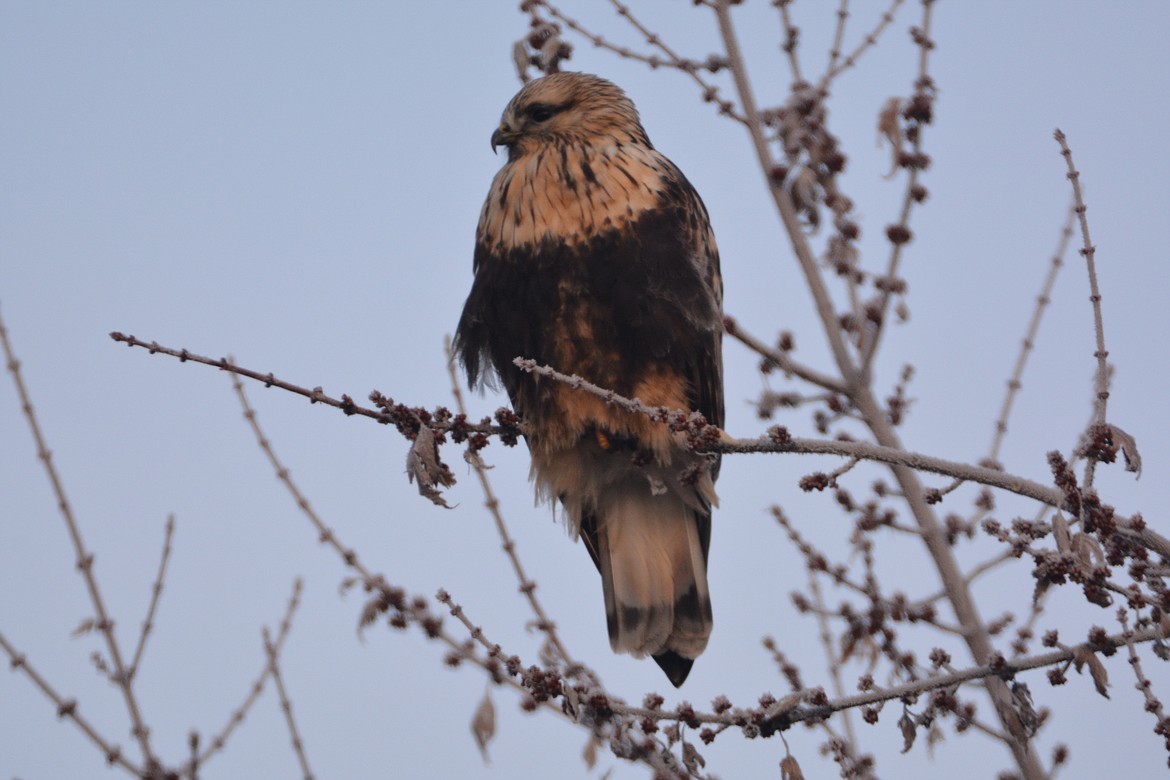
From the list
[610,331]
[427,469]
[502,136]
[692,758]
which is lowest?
[692,758]

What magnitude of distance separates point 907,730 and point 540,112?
2484 mm

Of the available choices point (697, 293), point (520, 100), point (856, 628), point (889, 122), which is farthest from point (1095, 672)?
point (520, 100)

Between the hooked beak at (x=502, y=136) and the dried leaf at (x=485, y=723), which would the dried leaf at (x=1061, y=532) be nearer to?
the dried leaf at (x=485, y=723)

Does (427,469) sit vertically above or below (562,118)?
below

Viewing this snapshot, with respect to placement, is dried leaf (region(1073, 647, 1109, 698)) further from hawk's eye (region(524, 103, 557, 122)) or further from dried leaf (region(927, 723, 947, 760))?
hawk's eye (region(524, 103, 557, 122))

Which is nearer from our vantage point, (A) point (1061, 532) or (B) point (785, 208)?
(A) point (1061, 532)

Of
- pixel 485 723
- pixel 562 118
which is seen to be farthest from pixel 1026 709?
pixel 562 118

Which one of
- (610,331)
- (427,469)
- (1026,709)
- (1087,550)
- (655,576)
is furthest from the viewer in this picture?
(655,576)

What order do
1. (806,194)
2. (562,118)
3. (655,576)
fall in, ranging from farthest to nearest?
1. (562,118)
2. (655,576)
3. (806,194)

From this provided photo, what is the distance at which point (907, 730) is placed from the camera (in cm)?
273

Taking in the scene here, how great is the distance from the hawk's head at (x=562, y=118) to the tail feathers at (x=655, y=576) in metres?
1.17

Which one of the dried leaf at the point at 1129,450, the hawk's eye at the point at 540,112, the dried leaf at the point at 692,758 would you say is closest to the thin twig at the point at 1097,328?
the dried leaf at the point at 1129,450

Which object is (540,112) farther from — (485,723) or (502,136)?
(485,723)

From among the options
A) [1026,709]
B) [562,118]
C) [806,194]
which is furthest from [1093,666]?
[562,118]
